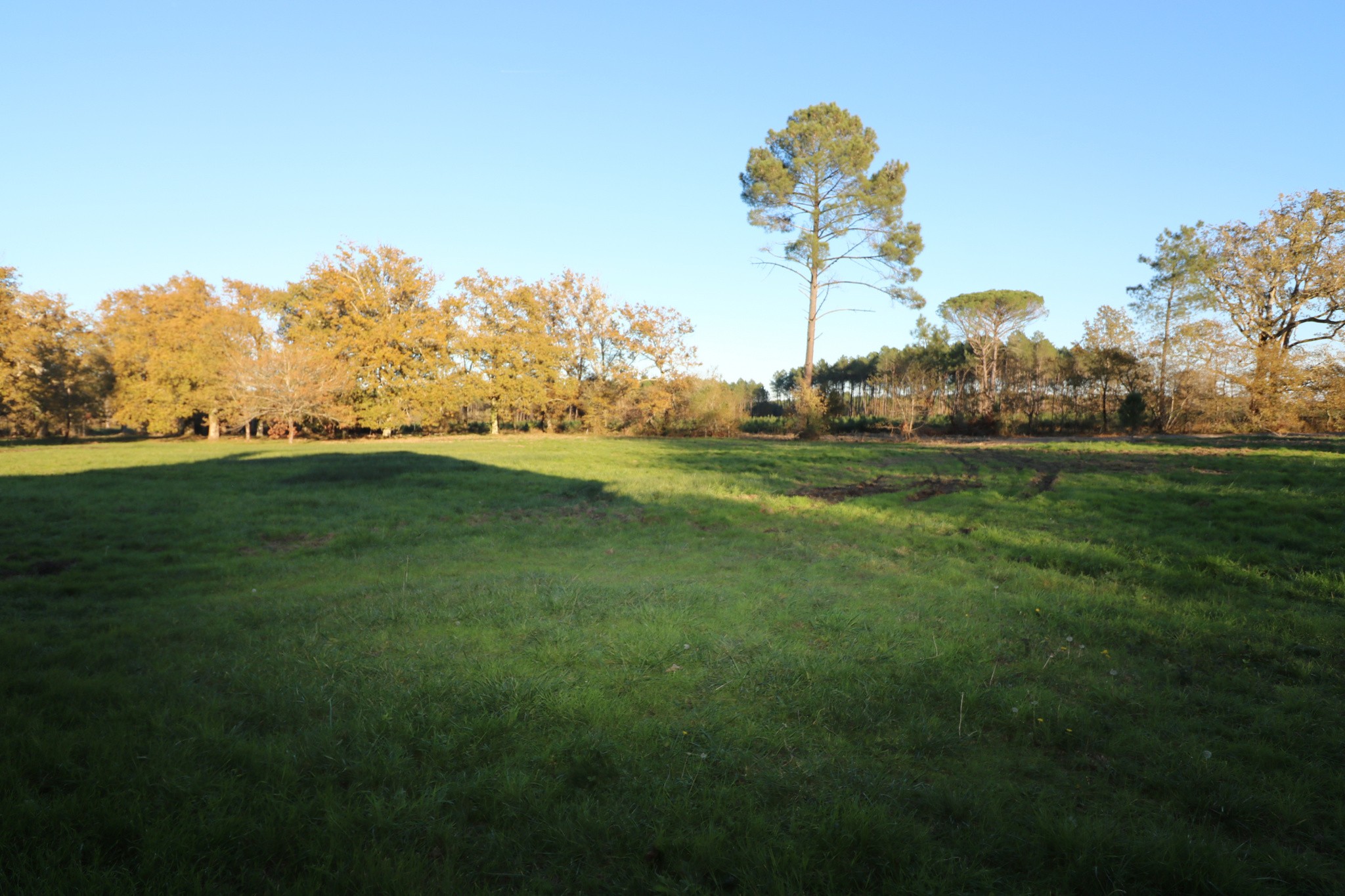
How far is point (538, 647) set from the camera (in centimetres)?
516

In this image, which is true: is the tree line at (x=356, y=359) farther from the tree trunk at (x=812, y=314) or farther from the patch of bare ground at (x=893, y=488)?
the patch of bare ground at (x=893, y=488)

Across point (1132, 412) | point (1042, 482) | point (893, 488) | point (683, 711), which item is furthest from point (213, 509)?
point (1132, 412)

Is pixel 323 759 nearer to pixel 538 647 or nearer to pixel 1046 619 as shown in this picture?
pixel 538 647

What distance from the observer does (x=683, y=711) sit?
13.5ft

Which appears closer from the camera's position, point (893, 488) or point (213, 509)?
point (213, 509)

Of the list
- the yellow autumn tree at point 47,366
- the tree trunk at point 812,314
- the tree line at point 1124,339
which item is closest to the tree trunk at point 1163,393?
the tree line at point 1124,339

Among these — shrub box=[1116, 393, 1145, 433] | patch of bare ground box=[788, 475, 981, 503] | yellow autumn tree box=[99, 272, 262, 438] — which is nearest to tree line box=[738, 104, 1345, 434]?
shrub box=[1116, 393, 1145, 433]

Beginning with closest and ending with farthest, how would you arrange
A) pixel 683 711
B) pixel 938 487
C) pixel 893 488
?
pixel 683 711, pixel 938 487, pixel 893 488

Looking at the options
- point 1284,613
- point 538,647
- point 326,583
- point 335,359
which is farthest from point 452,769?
point 335,359

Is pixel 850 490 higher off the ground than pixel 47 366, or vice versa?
pixel 47 366

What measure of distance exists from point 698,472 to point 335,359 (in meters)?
31.6

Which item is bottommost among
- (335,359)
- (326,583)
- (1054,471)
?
(326,583)

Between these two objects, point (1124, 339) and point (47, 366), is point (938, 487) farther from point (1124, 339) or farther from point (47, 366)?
point (47, 366)

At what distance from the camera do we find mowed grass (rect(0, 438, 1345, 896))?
271 centimetres
